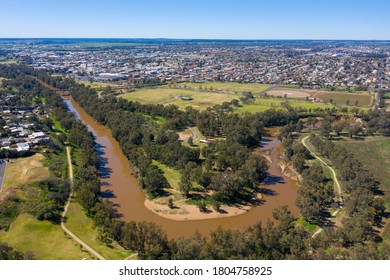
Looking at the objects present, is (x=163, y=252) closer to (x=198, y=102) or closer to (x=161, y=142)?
(x=161, y=142)

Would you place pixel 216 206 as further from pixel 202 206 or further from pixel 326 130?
pixel 326 130

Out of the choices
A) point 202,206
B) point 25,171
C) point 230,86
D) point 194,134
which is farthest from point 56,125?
point 230,86

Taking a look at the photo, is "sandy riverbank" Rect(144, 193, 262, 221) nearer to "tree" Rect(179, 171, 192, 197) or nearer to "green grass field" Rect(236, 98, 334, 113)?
"tree" Rect(179, 171, 192, 197)

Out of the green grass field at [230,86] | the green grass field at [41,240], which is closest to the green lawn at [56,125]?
the green grass field at [41,240]

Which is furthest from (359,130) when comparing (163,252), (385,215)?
(163,252)

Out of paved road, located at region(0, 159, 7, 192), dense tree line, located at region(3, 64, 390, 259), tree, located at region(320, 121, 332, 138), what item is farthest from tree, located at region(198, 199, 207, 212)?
tree, located at region(320, 121, 332, 138)

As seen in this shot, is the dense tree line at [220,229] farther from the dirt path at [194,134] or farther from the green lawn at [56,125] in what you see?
the dirt path at [194,134]

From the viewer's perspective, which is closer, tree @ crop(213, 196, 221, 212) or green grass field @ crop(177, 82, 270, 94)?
tree @ crop(213, 196, 221, 212)

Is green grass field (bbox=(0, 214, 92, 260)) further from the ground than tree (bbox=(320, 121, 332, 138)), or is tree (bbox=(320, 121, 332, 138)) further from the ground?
tree (bbox=(320, 121, 332, 138))
